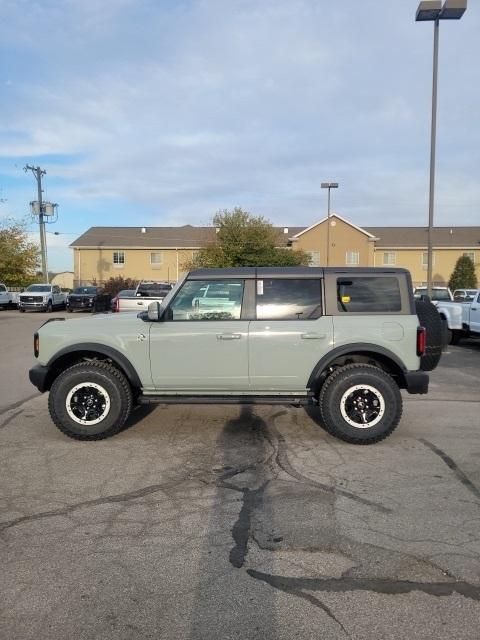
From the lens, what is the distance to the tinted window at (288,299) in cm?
580

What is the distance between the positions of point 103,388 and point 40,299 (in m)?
29.5

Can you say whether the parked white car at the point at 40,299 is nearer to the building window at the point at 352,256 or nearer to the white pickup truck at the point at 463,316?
the white pickup truck at the point at 463,316

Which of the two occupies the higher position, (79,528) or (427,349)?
(427,349)

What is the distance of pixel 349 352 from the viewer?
5699 millimetres

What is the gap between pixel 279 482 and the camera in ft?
15.1

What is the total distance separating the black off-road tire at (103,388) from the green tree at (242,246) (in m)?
26.7

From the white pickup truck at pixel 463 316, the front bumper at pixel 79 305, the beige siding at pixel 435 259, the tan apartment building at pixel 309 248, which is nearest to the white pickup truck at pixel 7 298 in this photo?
the front bumper at pixel 79 305

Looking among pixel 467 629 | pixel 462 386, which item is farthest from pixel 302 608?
pixel 462 386

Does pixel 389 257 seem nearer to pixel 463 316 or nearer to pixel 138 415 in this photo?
pixel 463 316

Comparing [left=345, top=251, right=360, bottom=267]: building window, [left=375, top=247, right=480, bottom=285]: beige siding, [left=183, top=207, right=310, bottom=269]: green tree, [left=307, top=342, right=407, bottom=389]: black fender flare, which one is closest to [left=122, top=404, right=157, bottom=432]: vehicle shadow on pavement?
[left=307, top=342, right=407, bottom=389]: black fender flare

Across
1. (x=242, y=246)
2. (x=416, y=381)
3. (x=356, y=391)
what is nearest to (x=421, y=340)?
(x=416, y=381)

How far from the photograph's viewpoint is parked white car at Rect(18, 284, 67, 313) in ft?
108

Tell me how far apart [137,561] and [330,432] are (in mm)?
2920

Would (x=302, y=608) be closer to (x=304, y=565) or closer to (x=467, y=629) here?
(x=304, y=565)
